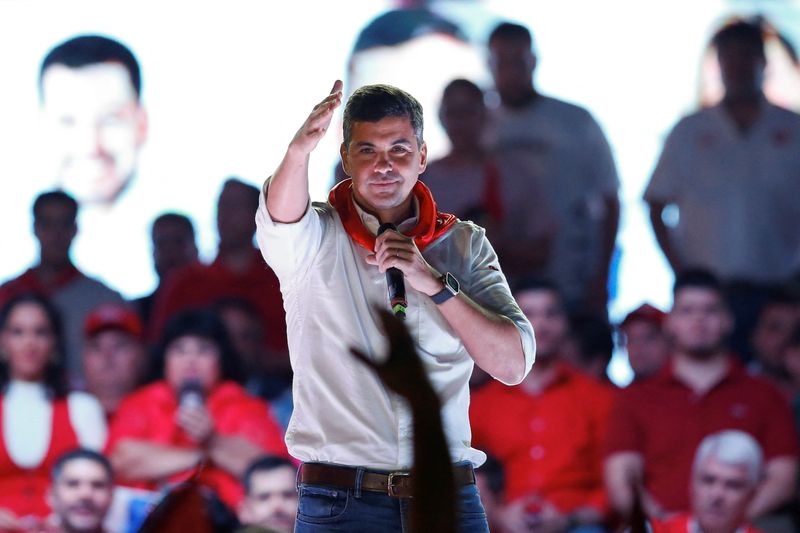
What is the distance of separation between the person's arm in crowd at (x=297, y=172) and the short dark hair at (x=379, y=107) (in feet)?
0.43

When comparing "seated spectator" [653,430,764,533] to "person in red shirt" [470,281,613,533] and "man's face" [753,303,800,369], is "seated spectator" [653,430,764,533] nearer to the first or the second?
"person in red shirt" [470,281,613,533]

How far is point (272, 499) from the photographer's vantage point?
504cm

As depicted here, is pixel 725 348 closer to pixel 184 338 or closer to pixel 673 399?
pixel 673 399

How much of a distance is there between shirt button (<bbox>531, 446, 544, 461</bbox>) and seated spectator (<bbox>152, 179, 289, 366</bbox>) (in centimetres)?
114

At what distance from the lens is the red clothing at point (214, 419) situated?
526cm

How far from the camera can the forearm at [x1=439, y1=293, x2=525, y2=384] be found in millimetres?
2295

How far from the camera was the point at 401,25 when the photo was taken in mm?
5984

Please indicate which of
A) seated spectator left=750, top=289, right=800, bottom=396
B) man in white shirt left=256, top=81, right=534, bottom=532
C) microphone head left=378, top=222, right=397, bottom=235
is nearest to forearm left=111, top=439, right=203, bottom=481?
seated spectator left=750, top=289, right=800, bottom=396

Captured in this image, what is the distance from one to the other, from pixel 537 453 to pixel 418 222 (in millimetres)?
2838

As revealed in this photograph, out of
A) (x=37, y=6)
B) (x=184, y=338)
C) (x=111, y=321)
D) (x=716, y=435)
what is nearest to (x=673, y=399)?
(x=716, y=435)

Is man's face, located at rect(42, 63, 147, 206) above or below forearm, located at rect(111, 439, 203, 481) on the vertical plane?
above

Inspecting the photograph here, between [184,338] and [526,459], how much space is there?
1.49 metres

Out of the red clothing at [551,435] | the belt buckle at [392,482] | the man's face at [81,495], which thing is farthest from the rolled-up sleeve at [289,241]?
the man's face at [81,495]

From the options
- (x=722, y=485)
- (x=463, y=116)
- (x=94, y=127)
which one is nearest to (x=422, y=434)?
(x=722, y=485)
